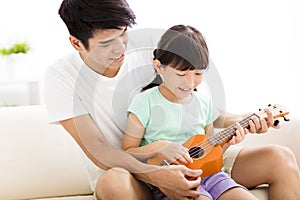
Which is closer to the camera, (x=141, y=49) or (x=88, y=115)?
(x=88, y=115)

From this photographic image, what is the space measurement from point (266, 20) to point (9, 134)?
1648 millimetres

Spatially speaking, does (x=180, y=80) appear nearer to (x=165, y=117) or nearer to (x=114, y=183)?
(x=165, y=117)

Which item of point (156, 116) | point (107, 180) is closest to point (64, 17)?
point (156, 116)

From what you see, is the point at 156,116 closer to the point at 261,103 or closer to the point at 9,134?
the point at 9,134

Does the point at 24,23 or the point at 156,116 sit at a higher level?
the point at 156,116

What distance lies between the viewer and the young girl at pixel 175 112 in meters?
1.63

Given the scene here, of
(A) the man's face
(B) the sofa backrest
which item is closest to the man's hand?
(A) the man's face

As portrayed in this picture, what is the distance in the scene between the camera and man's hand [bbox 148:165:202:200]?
1.53m

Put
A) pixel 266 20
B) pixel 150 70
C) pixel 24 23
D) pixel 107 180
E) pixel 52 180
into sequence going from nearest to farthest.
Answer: pixel 107 180
pixel 150 70
pixel 52 180
pixel 266 20
pixel 24 23

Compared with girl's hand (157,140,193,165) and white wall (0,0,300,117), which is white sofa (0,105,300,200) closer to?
girl's hand (157,140,193,165)

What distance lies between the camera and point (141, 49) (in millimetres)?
1851

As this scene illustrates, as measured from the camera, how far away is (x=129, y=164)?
161 centimetres

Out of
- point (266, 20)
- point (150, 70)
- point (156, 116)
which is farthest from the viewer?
point (266, 20)

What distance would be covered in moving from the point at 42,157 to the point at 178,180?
647mm
